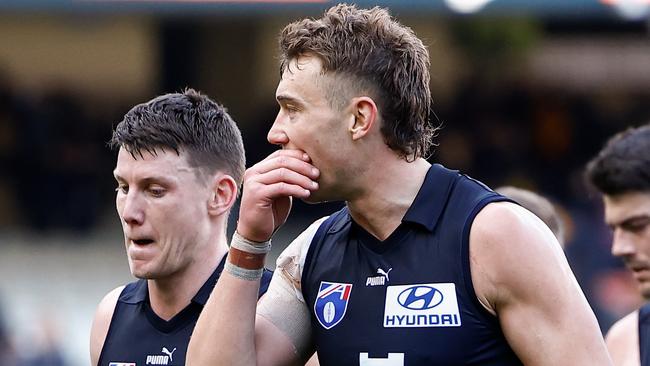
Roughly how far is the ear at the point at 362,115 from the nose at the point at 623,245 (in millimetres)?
2124

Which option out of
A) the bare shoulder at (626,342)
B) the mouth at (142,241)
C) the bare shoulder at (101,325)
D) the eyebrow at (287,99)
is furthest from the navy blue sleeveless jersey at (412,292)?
the bare shoulder at (626,342)

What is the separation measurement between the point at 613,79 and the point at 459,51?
2991 mm

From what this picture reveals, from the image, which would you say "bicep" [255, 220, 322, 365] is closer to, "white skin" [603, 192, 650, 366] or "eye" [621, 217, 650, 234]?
"white skin" [603, 192, 650, 366]

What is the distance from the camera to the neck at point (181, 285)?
4836mm

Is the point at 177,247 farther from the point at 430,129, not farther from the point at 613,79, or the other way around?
the point at 613,79

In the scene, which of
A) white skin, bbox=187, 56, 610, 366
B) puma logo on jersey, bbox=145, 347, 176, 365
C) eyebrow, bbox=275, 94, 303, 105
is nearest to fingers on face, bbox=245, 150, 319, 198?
white skin, bbox=187, 56, 610, 366

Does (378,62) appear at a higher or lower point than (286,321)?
higher

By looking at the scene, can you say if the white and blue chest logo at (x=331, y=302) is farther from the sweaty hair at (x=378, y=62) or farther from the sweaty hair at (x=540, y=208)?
the sweaty hair at (x=540, y=208)

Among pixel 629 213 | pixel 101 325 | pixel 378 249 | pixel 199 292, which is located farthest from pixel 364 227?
pixel 629 213

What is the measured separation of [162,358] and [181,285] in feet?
0.92

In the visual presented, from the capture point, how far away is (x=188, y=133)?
4918mm

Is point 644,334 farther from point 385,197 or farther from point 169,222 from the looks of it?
point 169,222

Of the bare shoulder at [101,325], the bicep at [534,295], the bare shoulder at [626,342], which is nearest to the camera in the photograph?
the bicep at [534,295]

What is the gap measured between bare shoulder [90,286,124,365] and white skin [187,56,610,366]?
714 mm
